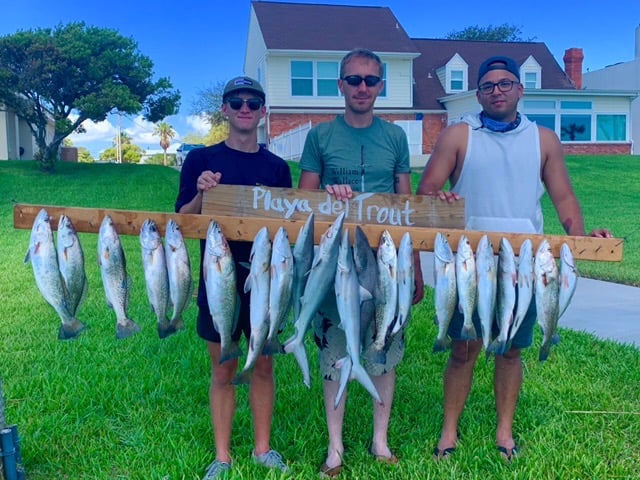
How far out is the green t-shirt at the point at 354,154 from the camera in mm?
3254

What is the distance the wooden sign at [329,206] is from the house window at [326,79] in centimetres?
2216

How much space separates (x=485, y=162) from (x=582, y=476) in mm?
1730

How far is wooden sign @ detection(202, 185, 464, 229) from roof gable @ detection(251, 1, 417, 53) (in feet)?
71.7

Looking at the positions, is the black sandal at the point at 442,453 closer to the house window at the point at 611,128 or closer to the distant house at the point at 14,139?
the house window at the point at 611,128

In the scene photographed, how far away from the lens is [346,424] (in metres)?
3.91

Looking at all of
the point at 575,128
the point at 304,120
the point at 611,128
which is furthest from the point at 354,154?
the point at 611,128

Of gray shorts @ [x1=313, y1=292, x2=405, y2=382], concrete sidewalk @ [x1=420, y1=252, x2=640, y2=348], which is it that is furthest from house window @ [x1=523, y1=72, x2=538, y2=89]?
gray shorts @ [x1=313, y1=292, x2=405, y2=382]

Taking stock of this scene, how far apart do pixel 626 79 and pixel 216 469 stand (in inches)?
1445

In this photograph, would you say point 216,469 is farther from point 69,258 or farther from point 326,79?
point 326,79

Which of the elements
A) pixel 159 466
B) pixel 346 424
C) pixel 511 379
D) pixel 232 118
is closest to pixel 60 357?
pixel 159 466

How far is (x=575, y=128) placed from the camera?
25828 mm

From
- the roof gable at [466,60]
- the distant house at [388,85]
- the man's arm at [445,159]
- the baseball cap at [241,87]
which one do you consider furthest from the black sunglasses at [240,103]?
the roof gable at [466,60]

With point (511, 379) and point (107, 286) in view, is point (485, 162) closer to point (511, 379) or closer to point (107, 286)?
point (511, 379)

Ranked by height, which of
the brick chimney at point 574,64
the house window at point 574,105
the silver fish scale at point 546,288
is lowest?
the silver fish scale at point 546,288
